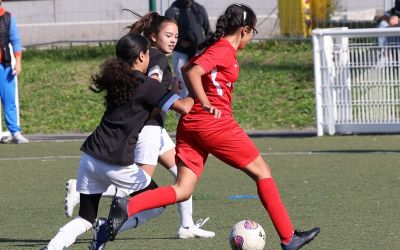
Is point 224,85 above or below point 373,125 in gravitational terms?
above

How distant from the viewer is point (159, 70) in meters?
7.98

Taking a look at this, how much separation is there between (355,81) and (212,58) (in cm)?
853

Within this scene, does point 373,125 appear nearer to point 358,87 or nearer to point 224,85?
point 358,87

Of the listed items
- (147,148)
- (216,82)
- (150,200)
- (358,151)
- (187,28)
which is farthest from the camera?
(187,28)

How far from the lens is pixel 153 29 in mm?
8359

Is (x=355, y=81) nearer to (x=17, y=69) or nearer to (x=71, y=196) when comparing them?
(x=17, y=69)

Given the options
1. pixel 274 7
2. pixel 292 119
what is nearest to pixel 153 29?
pixel 292 119

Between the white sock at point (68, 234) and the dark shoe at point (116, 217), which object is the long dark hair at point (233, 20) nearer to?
the dark shoe at point (116, 217)

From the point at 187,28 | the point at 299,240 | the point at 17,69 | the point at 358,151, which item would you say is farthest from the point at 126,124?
the point at 187,28

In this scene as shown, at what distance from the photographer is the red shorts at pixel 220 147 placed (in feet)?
24.4

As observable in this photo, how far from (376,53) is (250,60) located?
511 cm

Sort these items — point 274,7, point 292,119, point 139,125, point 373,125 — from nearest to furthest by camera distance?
point 139,125
point 373,125
point 292,119
point 274,7

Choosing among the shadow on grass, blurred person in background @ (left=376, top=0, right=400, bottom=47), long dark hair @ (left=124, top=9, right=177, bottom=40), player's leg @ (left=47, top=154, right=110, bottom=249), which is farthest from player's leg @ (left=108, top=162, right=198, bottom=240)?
blurred person in background @ (left=376, top=0, right=400, bottom=47)

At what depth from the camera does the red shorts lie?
744 centimetres
